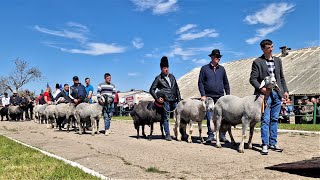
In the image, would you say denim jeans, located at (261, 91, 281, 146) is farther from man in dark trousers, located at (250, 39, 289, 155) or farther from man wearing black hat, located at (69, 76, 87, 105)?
man wearing black hat, located at (69, 76, 87, 105)

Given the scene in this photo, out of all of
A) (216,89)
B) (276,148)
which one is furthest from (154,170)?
(216,89)

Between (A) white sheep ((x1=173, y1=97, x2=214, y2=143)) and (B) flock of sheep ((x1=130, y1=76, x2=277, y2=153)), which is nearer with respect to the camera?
(B) flock of sheep ((x1=130, y1=76, x2=277, y2=153))

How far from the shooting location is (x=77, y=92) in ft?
48.8

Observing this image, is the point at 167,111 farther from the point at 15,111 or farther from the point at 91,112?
the point at 15,111

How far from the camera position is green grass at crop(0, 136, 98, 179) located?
5.68 meters

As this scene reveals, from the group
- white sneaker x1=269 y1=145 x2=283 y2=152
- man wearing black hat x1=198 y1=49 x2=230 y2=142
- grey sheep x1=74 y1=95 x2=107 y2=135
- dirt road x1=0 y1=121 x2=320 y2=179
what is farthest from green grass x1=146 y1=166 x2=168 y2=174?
grey sheep x1=74 y1=95 x2=107 y2=135

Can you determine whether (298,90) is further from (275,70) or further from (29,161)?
(29,161)

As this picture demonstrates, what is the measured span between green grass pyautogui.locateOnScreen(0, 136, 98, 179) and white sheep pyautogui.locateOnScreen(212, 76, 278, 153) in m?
3.87

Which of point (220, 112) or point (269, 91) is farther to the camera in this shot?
point (220, 112)

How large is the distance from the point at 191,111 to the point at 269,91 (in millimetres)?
2741

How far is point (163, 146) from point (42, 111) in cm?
1438

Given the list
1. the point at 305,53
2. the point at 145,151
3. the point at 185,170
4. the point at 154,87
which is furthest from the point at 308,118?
the point at 305,53

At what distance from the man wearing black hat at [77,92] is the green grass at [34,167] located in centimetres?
636

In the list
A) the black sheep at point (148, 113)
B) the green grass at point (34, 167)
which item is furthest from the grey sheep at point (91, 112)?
the green grass at point (34, 167)
